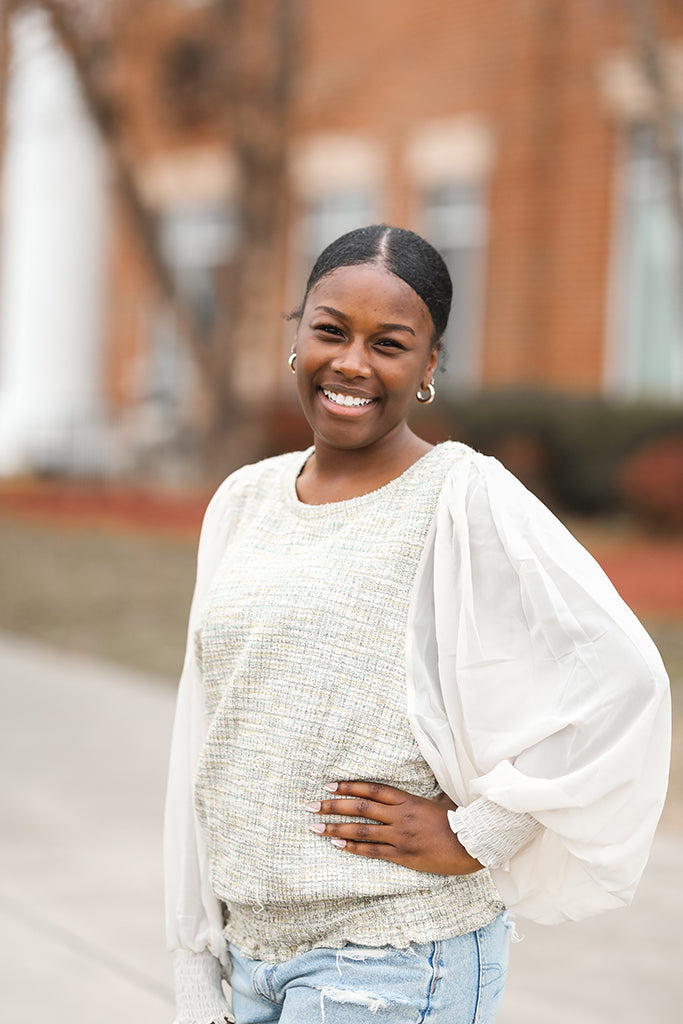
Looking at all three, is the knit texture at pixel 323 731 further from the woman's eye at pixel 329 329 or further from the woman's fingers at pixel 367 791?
the woman's eye at pixel 329 329

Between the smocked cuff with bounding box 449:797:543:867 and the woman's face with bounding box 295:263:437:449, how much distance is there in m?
0.59

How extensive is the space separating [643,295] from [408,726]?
41.0 feet

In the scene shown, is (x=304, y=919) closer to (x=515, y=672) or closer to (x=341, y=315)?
(x=515, y=672)

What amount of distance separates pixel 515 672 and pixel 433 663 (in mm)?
130

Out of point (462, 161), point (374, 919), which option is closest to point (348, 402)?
point (374, 919)

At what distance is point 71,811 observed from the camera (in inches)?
213

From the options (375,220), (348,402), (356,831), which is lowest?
(356,831)

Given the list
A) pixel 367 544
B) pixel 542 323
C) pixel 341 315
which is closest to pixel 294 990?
pixel 367 544

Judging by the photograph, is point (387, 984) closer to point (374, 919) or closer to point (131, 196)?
point (374, 919)

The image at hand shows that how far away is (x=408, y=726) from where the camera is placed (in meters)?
1.97

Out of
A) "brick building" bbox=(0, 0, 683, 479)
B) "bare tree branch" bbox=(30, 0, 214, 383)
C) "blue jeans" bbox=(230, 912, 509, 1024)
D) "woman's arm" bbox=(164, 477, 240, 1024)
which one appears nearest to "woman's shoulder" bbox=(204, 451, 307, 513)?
"woman's arm" bbox=(164, 477, 240, 1024)

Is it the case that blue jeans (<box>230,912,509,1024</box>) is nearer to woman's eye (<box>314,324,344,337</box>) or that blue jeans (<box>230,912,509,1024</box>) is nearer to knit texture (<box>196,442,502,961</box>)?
knit texture (<box>196,442,502,961</box>)

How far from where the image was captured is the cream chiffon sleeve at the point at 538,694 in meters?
1.90

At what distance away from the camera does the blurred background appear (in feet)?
41.5
